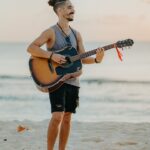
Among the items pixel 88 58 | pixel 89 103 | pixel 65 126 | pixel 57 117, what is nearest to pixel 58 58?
pixel 88 58

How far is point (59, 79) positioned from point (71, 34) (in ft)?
1.52

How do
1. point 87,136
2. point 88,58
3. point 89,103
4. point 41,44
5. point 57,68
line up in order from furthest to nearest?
point 89,103, point 87,136, point 88,58, point 57,68, point 41,44

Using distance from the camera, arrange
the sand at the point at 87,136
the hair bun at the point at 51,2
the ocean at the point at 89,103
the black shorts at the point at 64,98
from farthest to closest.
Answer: the ocean at the point at 89,103, the sand at the point at 87,136, the hair bun at the point at 51,2, the black shorts at the point at 64,98

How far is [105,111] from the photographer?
13984mm

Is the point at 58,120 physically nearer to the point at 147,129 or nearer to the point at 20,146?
the point at 20,146

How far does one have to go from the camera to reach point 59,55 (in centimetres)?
500

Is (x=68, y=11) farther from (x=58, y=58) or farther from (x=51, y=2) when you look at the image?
(x=58, y=58)

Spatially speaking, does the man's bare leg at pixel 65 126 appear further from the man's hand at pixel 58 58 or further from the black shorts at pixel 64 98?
the man's hand at pixel 58 58

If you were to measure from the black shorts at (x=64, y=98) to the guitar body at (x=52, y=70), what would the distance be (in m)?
0.05

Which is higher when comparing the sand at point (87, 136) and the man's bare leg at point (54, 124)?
the man's bare leg at point (54, 124)

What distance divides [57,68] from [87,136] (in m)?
2.47

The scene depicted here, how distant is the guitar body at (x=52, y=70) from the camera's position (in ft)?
16.4

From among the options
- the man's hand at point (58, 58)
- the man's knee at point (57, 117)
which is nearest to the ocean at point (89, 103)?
the man's hand at point (58, 58)

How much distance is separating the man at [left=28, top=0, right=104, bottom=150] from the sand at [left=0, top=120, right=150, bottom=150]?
4.48 ft
